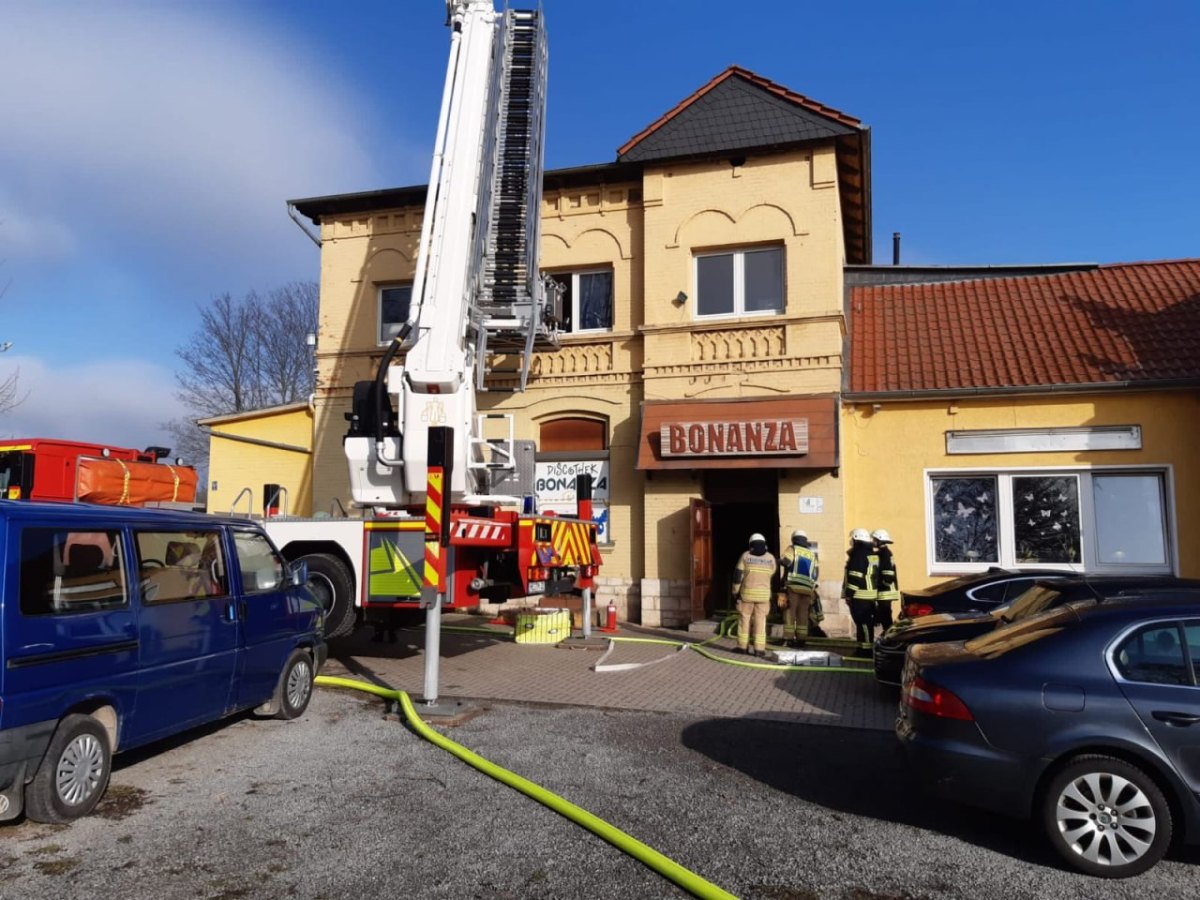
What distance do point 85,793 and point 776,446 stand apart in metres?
10.2

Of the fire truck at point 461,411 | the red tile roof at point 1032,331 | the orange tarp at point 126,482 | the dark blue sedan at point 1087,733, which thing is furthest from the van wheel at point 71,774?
the red tile roof at point 1032,331

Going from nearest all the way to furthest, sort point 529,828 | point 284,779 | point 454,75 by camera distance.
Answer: point 529,828 < point 284,779 < point 454,75

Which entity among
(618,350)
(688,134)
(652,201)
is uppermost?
(688,134)

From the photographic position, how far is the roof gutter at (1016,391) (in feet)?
41.8

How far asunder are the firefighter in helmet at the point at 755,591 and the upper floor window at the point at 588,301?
6.16 m

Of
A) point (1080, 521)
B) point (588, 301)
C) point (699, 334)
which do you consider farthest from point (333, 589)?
point (1080, 521)

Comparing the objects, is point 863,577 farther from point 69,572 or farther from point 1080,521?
point 69,572

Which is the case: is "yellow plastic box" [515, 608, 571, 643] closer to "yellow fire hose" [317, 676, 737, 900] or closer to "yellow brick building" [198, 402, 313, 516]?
"yellow fire hose" [317, 676, 737, 900]

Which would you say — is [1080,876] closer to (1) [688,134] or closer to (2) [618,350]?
(2) [618,350]

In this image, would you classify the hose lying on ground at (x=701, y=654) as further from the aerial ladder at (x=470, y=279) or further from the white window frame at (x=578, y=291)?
the white window frame at (x=578, y=291)

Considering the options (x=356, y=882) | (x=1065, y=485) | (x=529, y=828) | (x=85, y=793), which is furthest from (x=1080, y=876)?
(x=1065, y=485)

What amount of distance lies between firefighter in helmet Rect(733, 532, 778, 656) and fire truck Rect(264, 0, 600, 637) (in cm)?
195

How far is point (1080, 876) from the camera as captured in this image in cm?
431

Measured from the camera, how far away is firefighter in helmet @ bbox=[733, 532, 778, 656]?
1074 cm
